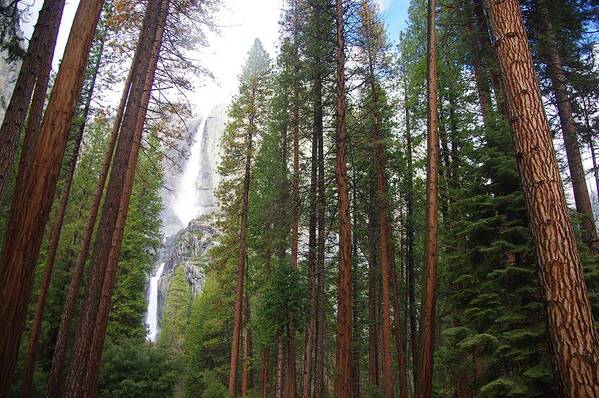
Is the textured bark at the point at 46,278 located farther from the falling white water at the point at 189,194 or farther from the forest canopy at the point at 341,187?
the falling white water at the point at 189,194

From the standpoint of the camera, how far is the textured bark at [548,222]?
3.05 meters

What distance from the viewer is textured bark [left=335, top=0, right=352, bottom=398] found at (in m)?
8.36

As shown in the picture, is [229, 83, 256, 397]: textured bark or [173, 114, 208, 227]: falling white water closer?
[229, 83, 256, 397]: textured bark

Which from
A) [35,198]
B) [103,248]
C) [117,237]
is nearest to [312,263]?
[117,237]

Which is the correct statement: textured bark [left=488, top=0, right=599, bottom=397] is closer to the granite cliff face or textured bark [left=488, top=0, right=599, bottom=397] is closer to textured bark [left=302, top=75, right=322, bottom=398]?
textured bark [left=302, top=75, right=322, bottom=398]

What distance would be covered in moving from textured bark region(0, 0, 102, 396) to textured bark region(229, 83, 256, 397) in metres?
11.1

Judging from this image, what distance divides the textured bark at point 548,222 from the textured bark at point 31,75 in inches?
283

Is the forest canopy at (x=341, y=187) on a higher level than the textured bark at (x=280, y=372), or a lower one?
higher

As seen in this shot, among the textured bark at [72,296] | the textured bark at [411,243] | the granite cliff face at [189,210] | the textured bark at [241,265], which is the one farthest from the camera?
the granite cliff face at [189,210]

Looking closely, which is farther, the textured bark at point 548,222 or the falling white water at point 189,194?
the falling white water at point 189,194

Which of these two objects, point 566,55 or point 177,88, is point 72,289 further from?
point 566,55

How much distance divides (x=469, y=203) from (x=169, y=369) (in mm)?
12290

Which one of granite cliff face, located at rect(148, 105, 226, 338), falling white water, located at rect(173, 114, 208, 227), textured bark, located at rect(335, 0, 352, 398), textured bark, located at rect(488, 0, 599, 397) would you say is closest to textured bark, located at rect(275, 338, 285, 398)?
textured bark, located at rect(335, 0, 352, 398)

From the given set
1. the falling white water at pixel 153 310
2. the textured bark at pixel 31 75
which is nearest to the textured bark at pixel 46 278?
the textured bark at pixel 31 75
